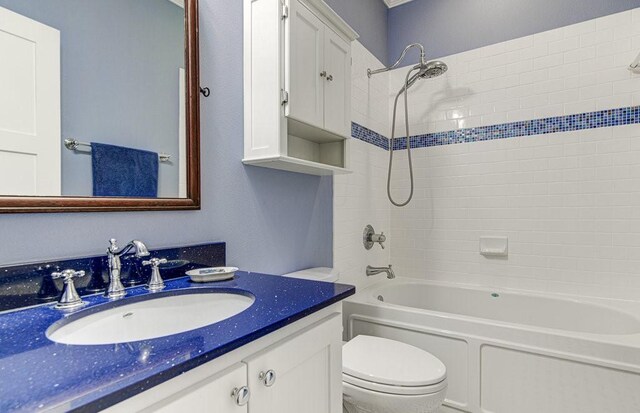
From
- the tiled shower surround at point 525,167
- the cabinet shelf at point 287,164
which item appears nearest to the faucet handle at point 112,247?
the cabinet shelf at point 287,164

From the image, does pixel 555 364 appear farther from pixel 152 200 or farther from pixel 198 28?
pixel 198 28

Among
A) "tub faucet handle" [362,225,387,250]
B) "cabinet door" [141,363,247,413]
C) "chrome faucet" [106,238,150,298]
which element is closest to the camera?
"cabinet door" [141,363,247,413]

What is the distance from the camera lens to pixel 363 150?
235 cm

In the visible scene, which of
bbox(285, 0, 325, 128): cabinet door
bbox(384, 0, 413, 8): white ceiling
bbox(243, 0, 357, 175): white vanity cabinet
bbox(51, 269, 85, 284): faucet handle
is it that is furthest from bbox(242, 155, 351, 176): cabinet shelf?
bbox(384, 0, 413, 8): white ceiling

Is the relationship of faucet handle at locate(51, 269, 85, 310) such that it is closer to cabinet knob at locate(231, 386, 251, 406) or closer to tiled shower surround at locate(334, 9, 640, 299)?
cabinet knob at locate(231, 386, 251, 406)

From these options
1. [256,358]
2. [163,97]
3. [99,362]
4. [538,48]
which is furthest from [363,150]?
[99,362]

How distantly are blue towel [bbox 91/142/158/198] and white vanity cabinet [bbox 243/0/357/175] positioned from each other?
1.30 ft

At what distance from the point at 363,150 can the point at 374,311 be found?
42.7 inches

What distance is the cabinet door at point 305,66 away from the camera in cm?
134

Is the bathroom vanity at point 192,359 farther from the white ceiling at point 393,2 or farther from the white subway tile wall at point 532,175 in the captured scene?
the white ceiling at point 393,2

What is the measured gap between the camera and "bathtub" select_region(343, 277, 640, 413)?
54.9 inches

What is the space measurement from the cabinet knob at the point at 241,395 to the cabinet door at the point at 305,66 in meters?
0.99

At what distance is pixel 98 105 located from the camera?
0.95 m

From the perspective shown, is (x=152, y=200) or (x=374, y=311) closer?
(x=152, y=200)
